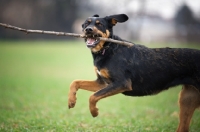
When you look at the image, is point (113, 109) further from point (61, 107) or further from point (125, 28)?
point (125, 28)

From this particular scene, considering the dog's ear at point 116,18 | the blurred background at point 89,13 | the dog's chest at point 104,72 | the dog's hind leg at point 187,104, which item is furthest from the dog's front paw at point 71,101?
the blurred background at point 89,13

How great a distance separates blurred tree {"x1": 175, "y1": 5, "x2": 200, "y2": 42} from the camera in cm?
4359

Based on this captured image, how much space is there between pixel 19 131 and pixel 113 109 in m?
4.43

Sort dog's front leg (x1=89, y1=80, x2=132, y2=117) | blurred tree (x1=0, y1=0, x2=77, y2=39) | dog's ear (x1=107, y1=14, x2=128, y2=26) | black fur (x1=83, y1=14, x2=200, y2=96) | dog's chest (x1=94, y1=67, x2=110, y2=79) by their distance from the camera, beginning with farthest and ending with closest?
blurred tree (x1=0, y1=0, x2=77, y2=39), dog's ear (x1=107, y1=14, x2=128, y2=26), black fur (x1=83, y1=14, x2=200, y2=96), dog's chest (x1=94, y1=67, x2=110, y2=79), dog's front leg (x1=89, y1=80, x2=132, y2=117)

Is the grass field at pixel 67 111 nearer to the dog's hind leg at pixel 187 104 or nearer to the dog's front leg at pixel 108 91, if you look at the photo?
the dog's hind leg at pixel 187 104

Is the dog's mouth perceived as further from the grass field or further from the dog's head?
the grass field

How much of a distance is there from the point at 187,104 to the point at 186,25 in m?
41.0

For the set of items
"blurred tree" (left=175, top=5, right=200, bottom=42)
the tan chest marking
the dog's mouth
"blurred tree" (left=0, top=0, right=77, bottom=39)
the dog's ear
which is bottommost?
the tan chest marking

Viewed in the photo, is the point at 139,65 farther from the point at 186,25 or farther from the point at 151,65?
the point at 186,25

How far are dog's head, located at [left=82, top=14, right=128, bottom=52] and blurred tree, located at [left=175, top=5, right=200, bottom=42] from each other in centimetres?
3780

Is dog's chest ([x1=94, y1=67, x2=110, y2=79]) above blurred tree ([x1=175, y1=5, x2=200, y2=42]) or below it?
below

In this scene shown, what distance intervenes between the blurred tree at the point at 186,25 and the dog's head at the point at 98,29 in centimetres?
3780

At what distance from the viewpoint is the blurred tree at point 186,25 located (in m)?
43.6

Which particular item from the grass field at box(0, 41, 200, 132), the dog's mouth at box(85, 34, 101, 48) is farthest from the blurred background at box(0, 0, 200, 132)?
the dog's mouth at box(85, 34, 101, 48)
